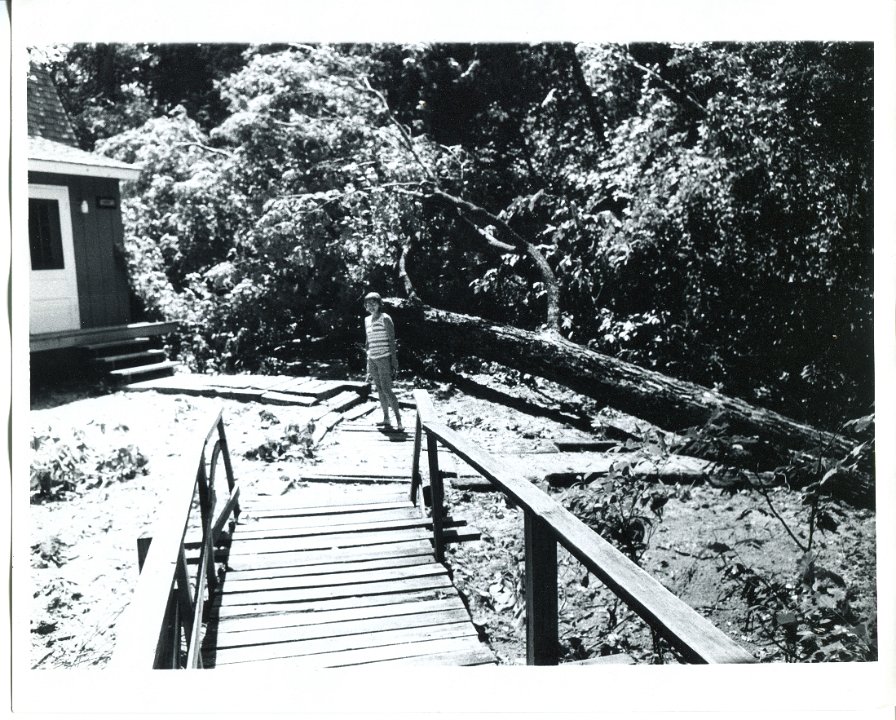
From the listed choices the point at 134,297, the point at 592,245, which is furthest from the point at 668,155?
the point at 134,297

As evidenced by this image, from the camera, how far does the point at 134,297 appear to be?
298 inches

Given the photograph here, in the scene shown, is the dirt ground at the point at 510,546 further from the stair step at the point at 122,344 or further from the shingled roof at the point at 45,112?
the shingled roof at the point at 45,112

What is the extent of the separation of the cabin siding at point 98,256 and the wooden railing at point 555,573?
196 inches

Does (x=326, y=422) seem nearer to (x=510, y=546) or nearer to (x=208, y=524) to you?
(x=510, y=546)

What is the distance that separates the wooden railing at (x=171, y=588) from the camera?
6.46 feet

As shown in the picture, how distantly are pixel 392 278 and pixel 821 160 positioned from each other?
3193 millimetres

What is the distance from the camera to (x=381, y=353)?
5.53m

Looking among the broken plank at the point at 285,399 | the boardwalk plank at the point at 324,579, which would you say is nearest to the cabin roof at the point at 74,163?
the broken plank at the point at 285,399

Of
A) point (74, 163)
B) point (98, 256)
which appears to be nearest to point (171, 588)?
point (74, 163)

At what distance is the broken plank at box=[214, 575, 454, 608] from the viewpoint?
3.72 metres

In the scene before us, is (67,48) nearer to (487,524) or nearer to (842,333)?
(487,524)

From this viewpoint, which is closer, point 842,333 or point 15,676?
point 15,676

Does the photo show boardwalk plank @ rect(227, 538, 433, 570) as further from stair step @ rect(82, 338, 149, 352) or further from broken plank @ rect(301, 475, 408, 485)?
stair step @ rect(82, 338, 149, 352)

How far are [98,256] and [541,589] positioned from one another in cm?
706
